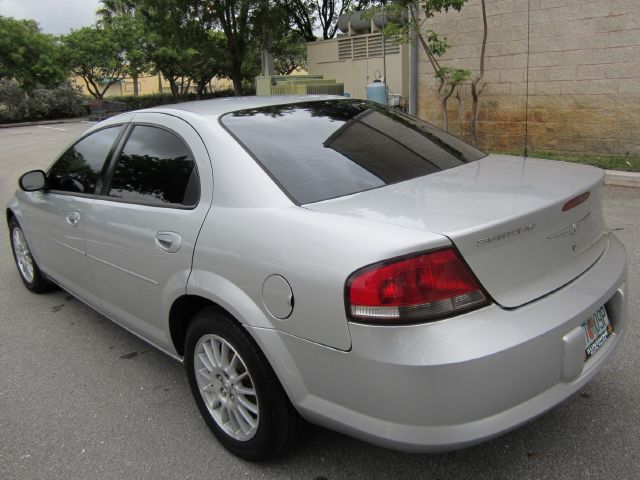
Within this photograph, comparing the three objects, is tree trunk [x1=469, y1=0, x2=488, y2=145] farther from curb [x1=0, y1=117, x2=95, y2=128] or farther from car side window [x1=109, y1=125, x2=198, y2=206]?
curb [x1=0, y1=117, x2=95, y2=128]

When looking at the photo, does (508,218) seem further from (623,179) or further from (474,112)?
(474,112)

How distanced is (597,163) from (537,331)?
25.3ft

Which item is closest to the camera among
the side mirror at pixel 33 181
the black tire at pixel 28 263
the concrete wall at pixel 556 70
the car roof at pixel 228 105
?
the car roof at pixel 228 105

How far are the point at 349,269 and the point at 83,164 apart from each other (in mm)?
2452

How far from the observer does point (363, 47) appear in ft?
45.4

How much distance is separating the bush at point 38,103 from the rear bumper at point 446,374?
120 ft

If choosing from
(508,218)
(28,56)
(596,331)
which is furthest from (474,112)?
(28,56)

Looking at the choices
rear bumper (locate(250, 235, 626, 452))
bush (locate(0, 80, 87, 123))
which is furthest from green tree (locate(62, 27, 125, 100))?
rear bumper (locate(250, 235, 626, 452))

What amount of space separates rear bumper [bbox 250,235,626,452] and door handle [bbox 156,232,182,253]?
759 mm

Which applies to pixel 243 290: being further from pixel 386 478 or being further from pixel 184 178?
pixel 386 478

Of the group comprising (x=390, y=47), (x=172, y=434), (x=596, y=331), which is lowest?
(x=172, y=434)

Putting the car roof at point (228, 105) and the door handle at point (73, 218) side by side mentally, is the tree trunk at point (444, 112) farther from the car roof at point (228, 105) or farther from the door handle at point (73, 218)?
the door handle at point (73, 218)

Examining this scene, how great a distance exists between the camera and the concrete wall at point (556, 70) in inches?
345

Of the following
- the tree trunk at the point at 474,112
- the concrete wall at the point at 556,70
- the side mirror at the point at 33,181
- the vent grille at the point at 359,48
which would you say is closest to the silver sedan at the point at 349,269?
the side mirror at the point at 33,181
